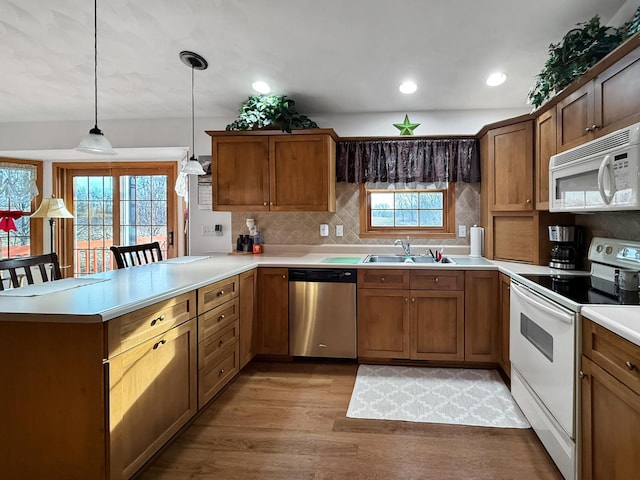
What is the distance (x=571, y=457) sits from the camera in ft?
5.74

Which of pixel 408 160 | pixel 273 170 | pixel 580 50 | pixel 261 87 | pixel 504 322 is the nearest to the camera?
pixel 580 50

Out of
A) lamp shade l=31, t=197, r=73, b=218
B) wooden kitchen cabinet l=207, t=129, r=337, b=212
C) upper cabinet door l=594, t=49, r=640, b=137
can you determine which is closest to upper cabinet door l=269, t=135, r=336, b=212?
wooden kitchen cabinet l=207, t=129, r=337, b=212

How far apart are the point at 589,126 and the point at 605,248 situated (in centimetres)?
76

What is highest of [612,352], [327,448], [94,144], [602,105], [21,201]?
[602,105]

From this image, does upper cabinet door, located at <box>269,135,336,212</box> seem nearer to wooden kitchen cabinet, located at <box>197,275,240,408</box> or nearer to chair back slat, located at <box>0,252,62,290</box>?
wooden kitchen cabinet, located at <box>197,275,240,408</box>

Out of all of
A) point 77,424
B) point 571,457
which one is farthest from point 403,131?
point 77,424

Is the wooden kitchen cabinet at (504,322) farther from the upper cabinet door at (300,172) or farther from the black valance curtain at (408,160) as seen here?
the upper cabinet door at (300,172)

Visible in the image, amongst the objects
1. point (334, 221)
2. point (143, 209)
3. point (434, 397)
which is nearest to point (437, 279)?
point (434, 397)

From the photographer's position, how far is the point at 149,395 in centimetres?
186

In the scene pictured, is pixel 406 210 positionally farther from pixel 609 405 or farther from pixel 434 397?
pixel 609 405

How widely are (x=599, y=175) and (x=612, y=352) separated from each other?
2.92 feet

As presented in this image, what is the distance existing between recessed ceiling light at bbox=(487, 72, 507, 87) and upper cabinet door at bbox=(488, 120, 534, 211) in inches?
15.8

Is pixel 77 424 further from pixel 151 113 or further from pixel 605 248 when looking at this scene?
pixel 151 113

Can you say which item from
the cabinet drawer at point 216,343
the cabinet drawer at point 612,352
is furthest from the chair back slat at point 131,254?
the cabinet drawer at point 612,352
